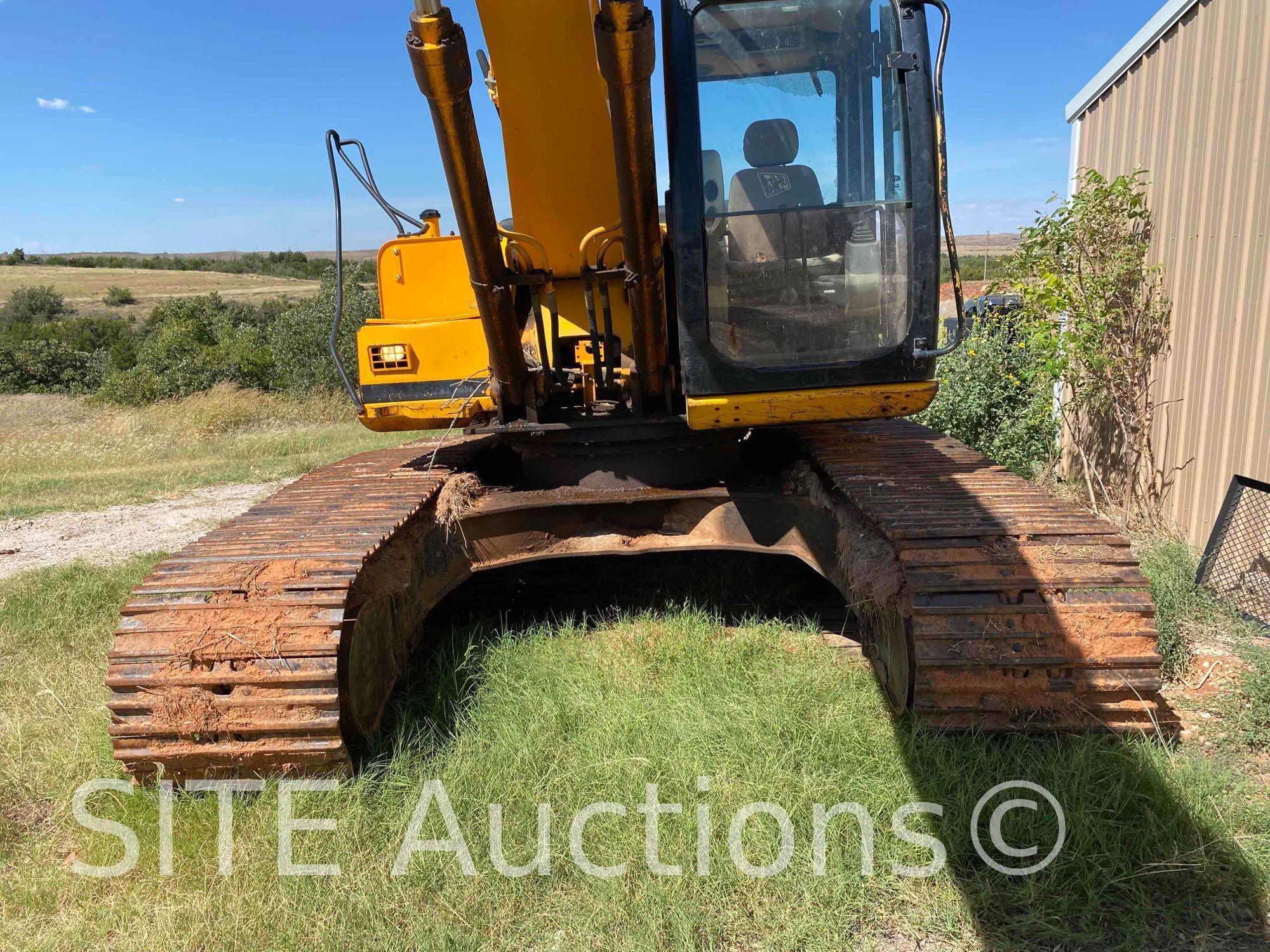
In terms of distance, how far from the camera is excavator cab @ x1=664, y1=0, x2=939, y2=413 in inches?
126

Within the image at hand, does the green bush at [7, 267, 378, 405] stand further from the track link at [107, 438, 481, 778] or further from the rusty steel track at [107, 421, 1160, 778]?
the track link at [107, 438, 481, 778]

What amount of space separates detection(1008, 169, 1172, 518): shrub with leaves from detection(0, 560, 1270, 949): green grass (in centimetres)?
329

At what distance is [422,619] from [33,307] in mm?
43802

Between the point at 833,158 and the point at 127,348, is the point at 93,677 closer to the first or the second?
the point at 833,158

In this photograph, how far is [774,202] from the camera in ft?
10.7

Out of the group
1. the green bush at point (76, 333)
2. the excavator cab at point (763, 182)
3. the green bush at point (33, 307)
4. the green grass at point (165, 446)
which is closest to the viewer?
the excavator cab at point (763, 182)

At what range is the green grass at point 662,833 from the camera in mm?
2307

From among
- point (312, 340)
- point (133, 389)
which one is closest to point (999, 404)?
point (312, 340)

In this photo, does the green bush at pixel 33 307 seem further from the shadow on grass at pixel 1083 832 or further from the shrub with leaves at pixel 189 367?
the shadow on grass at pixel 1083 832

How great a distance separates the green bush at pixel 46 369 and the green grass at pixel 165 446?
6.42m

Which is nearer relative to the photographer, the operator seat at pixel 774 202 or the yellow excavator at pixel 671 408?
the yellow excavator at pixel 671 408

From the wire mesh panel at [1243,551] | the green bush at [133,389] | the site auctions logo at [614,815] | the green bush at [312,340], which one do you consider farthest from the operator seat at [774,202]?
the green bush at [133,389]

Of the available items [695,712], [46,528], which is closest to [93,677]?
[695,712]

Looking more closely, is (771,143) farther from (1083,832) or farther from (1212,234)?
(1212,234)
